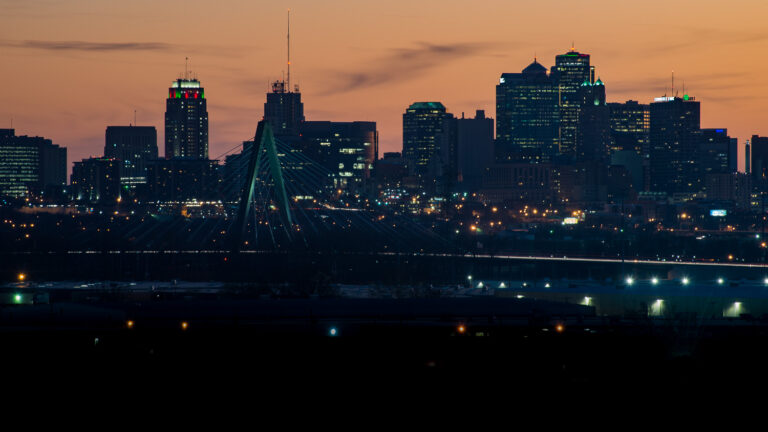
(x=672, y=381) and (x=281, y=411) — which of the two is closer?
(x=281, y=411)

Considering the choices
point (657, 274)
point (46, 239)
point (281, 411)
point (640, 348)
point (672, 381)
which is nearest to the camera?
point (281, 411)

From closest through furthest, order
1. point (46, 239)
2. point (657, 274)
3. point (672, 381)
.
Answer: point (672, 381), point (657, 274), point (46, 239)

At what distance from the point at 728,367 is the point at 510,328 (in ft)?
33.8

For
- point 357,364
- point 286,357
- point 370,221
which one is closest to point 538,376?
point 357,364

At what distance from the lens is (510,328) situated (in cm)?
4309

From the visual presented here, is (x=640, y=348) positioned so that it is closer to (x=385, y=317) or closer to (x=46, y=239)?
(x=385, y=317)

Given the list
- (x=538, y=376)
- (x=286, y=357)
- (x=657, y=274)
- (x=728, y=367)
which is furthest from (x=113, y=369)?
(x=657, y=274)

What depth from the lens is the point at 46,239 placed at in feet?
436

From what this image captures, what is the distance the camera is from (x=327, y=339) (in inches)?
1570

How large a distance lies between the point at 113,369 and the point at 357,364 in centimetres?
705

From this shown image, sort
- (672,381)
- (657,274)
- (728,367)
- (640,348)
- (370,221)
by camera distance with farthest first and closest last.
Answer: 1. (370,221)
2. (657,274)
3. (640,348)
4. (728,367)
5. (672,381)

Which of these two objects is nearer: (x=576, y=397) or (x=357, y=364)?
(x=576, y=397)

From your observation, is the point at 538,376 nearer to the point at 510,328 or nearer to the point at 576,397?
the point at 576,397

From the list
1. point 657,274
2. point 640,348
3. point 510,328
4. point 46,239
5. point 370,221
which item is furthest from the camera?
point 370,221
